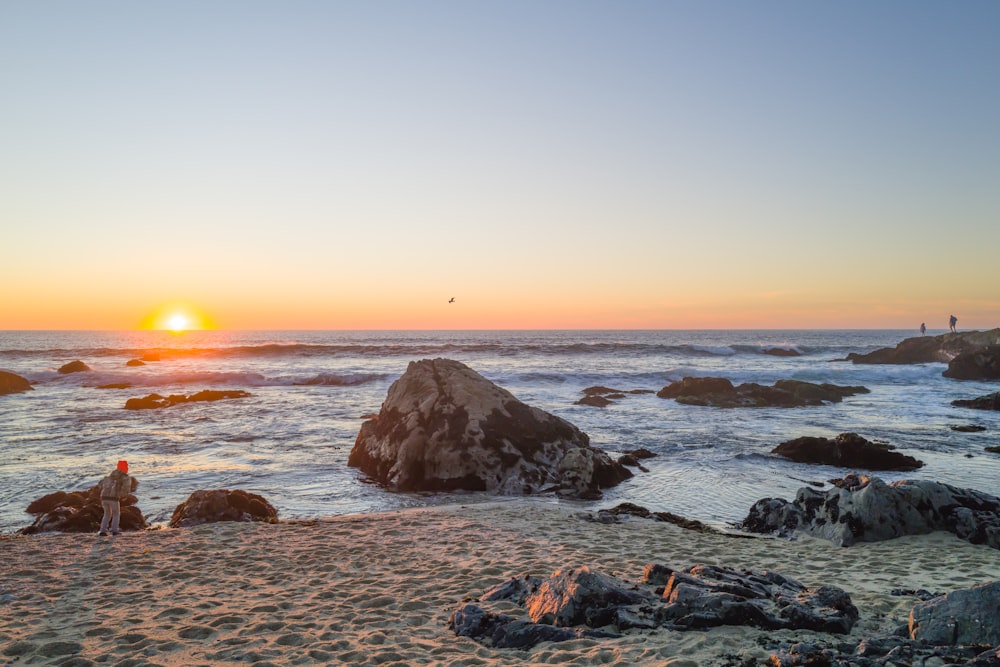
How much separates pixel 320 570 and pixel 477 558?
2118 mm

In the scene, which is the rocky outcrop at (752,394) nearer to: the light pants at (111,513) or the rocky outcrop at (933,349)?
the light pants at (111,513)

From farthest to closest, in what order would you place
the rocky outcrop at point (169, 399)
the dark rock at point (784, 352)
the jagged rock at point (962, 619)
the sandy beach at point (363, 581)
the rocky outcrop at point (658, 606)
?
the dark rock at point (784, 352) < the rocky outcrop at point (169, 399) < the rocky outcrop at point (658, 606) < the sandy beach at point (363, 581) < the jagged rock at point (962, 619)

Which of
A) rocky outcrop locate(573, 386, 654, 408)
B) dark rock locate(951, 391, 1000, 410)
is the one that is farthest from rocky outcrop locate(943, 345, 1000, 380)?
rocky outcrop locate(573, 386, 654, 408)

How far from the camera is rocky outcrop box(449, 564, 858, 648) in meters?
5.62

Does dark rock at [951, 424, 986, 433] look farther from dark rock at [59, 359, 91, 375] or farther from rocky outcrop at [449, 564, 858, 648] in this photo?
dark rock at [59, 359, 91, 375]

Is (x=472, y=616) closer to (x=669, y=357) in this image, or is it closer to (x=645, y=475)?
(x=645, y=475)

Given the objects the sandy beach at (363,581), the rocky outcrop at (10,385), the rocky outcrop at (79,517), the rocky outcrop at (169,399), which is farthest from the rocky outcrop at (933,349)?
the rocky outcrop at (10,385)

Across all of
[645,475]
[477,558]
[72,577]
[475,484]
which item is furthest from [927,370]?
[72,577]

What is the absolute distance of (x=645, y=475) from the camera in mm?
14820

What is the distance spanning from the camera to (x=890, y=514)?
9430mm

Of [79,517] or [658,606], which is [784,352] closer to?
[658,606]

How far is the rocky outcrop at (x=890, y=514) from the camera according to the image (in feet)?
30.1

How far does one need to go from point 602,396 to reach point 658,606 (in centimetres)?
2696

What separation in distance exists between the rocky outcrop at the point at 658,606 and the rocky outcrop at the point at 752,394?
23.4m
